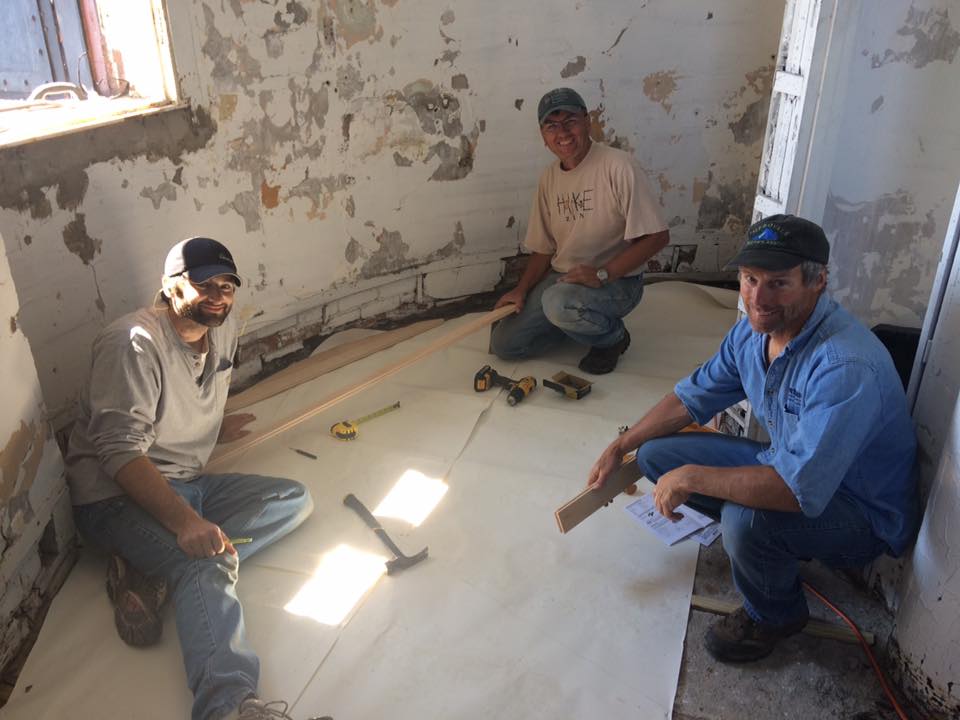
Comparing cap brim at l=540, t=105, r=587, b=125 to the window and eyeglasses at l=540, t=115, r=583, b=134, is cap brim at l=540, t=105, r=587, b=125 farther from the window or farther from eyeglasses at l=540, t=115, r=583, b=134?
the window

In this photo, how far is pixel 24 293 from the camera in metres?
2.57

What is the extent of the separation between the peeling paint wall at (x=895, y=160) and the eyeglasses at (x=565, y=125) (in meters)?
1.14

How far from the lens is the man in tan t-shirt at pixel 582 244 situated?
3.31 m

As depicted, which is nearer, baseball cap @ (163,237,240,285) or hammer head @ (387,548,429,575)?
baseball cap @ (163,237,240,285)

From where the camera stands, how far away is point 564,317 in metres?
3.42

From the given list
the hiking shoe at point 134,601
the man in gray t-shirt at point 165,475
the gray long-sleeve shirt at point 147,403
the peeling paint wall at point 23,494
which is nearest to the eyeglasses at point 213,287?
the man in gray t-shirt at point 165,475

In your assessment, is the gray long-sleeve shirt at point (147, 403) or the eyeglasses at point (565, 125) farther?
the eyeglasses at point (565, 125)

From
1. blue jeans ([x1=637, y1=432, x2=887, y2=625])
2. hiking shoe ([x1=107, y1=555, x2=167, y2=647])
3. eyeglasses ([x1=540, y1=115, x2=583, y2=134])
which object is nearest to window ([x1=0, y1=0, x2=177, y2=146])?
hiking shoe ([x1=107, y1=555, x2=167, y2=647])

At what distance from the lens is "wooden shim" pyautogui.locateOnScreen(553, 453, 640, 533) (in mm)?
2225

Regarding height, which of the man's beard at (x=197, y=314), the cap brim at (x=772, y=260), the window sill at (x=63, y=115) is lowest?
the man's beard at (x=197, y=314)

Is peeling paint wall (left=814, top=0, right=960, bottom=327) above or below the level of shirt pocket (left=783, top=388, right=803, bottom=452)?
above

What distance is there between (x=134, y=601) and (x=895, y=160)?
2.61 meters

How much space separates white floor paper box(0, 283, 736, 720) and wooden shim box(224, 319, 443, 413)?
109 mm

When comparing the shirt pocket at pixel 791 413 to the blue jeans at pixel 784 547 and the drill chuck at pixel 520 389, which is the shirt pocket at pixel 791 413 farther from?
the drill chuck at pixel 520 389
